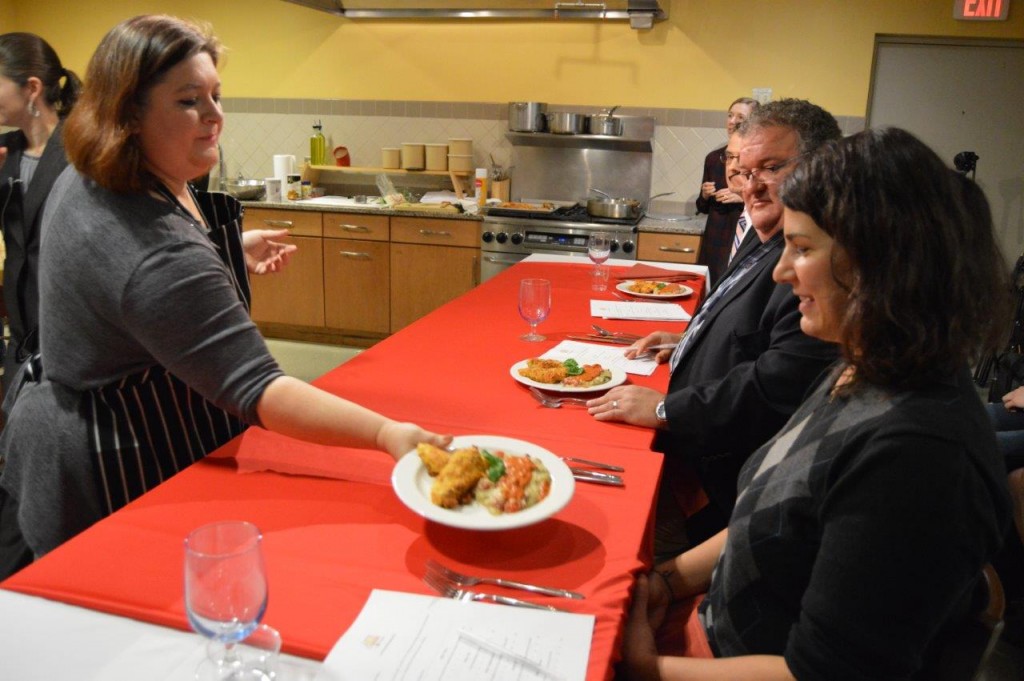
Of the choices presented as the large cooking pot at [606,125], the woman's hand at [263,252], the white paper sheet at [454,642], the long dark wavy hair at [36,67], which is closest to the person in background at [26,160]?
the long dark wavy hair at [36,67]

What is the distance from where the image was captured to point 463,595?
106 centimetres

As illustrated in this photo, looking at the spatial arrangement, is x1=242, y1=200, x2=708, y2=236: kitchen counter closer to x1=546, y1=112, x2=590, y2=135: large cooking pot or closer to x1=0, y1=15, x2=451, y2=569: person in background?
x1=546, y1=112, x2=590, y2=135: large cooking pot

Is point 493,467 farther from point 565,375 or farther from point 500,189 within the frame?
point 500,189

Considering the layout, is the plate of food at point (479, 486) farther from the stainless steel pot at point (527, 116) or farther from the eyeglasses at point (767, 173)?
the stainless steel pot at point (527, 116)

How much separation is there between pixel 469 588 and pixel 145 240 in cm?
79

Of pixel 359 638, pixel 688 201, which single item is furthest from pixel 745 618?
pixel 688 201

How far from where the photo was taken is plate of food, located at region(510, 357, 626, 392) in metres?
1.85

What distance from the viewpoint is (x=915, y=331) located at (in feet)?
3.21

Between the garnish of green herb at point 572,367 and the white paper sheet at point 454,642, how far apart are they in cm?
93

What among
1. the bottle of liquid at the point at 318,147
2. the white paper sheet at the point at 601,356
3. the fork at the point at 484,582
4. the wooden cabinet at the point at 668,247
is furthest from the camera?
the bottle of liquid at the point at 318,147

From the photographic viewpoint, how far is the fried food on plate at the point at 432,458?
1.27 metres

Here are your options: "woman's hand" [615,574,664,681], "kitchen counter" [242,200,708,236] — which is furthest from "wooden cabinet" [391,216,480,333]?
"woman's hand" [615,574,664,681]

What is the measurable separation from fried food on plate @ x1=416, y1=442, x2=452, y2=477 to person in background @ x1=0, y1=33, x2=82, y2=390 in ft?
5.92

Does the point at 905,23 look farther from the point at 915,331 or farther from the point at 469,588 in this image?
the point at 469,588
